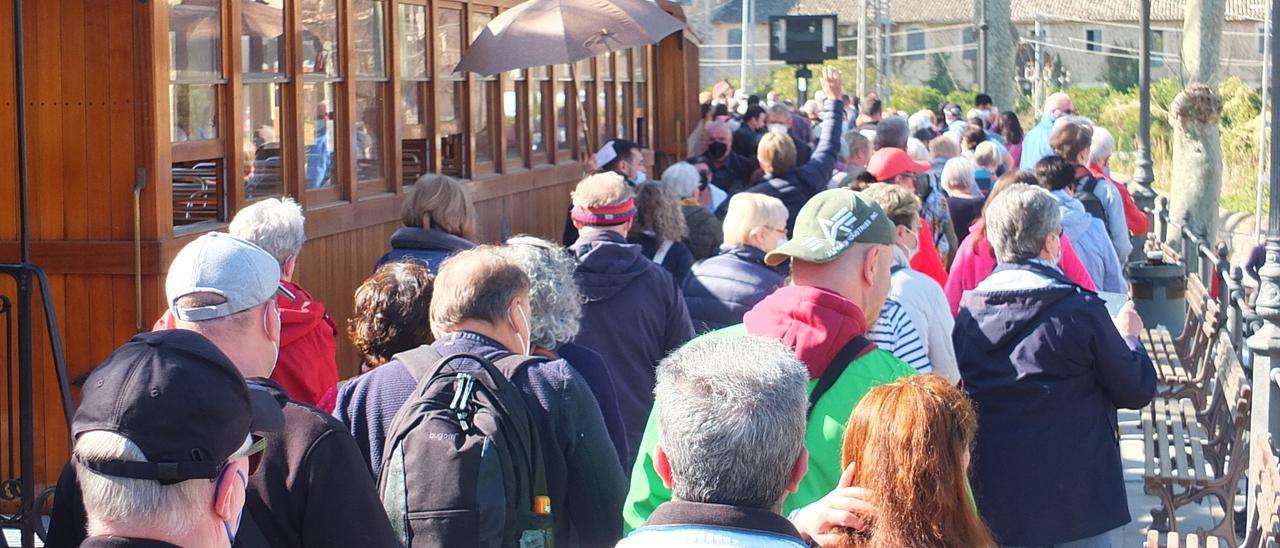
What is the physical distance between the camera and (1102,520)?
493 cm

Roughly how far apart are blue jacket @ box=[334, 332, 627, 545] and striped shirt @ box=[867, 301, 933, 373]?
1.41m

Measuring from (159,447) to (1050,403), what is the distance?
3.24 meters

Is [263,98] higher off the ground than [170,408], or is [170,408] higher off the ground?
[263,98]

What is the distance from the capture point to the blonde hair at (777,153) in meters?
9.76

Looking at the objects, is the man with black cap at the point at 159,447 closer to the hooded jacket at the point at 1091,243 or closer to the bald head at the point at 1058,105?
the hooded jacket at the point at 1091,243

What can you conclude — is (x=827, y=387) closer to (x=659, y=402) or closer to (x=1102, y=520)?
(x=659, y=402)

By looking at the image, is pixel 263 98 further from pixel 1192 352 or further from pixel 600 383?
pixel 1192 352

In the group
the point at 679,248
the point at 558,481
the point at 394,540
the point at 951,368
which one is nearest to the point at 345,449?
the point at 394,540

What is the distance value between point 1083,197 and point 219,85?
15.9 ft

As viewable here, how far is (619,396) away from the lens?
535cm

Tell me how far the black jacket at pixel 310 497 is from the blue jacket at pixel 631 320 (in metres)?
2.31

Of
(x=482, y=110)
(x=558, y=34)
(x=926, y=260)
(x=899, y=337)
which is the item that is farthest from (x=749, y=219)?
(x=482, y=110)

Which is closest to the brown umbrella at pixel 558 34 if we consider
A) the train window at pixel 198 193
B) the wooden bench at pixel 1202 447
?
the train window at pixel 198 193

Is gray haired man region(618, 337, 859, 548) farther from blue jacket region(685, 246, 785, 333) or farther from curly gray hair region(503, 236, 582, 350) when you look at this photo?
blue jacket region(685, 246, 785, 333)
